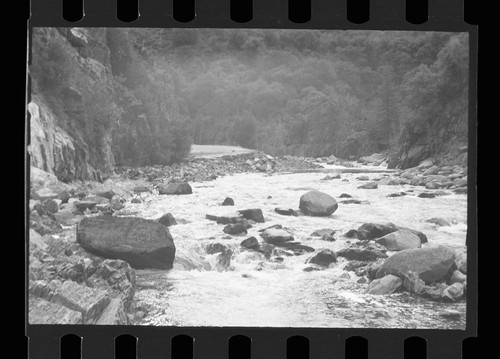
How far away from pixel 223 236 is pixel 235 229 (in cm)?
12

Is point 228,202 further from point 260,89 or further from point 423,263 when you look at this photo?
point 423,263

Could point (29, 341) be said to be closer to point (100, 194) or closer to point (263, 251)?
point (100, 194)

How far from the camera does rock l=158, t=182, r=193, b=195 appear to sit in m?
5.75

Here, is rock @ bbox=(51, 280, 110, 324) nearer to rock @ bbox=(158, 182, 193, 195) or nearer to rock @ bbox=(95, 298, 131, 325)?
rock @ bbox=(95, 298, 131, 325)

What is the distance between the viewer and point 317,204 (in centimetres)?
570

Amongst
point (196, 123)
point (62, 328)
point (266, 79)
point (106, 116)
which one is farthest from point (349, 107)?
point (62, 328)

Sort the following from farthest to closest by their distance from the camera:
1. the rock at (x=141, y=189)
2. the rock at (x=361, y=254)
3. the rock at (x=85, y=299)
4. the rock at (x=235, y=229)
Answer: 1. the rock at (x=141, y=189)
2. the rock at (x=235, y=229)
3. the rock at (x=361, y=254)
4. the rock at (x=85, y=299)

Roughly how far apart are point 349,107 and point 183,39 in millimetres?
1545

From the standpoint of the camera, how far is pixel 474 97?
556cm

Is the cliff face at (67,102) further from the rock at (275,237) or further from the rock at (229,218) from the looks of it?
the rock at (275,237)

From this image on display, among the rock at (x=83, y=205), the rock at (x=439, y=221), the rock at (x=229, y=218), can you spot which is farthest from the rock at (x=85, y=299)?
the rock at (x=439, y=221)

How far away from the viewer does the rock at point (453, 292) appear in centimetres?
550

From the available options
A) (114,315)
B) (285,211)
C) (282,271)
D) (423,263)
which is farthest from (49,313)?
(423,263)

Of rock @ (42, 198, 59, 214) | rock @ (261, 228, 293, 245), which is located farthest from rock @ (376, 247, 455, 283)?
rock @ (42, 198, 59, 214)
